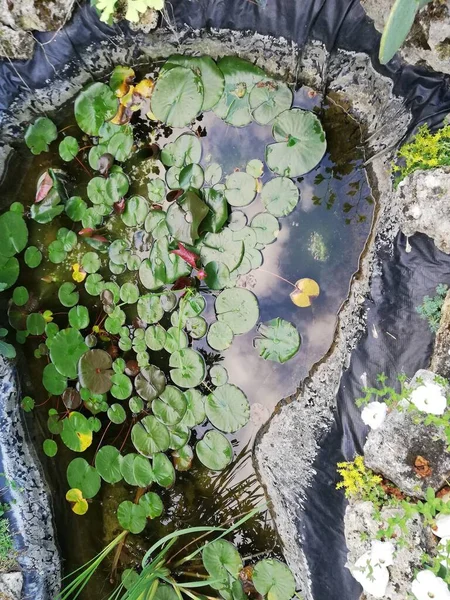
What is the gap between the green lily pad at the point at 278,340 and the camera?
2.53 meters

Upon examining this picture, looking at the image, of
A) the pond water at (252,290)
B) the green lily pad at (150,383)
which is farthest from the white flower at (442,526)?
the green lily pad at (150,383)

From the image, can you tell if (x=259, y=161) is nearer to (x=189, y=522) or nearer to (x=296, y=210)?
(x=296, y=210)

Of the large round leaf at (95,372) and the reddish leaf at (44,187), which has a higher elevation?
the reddish leaf at (44,187)

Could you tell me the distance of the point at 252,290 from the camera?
8.75 ft

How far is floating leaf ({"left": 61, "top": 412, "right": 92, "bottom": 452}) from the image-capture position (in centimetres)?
271

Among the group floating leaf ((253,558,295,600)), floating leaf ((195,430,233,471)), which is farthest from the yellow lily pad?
floating leaf ((253,558,295,600))

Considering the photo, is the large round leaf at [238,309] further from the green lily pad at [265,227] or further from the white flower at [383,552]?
the white flower at [383,552]

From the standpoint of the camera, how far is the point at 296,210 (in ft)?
8.44

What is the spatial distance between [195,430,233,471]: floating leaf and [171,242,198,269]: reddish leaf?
105 centimetres

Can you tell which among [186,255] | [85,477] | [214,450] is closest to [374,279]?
[186,255]

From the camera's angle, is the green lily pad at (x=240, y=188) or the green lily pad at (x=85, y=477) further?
the green lily pad at (x=85, y=477)

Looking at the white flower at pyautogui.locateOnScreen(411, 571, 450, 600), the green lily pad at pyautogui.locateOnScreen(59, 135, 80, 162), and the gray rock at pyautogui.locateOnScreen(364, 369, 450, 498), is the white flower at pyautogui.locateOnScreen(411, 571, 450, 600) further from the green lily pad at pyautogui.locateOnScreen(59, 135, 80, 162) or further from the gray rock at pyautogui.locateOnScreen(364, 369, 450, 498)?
the green lily pad at pyautogui.locateOnScreen(59, 135, 80, 162)

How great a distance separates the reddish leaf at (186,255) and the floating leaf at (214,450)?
105cm

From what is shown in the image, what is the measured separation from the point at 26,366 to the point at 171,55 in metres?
2.25
